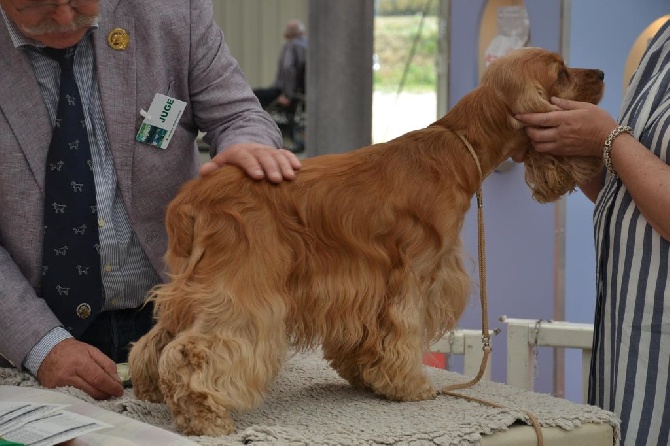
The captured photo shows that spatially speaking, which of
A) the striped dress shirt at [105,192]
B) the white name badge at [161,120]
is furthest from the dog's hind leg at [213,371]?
the white name badge at [161,120]

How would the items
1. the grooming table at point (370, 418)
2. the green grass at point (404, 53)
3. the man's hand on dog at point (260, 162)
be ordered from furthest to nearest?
the green grass at point (404, 53) → the man's hand on dog at point (260, 162) → the grooming table at point (370, 418)

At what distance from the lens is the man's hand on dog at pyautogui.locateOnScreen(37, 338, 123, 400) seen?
68.1 inches

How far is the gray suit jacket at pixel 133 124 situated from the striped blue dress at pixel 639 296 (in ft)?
2.29

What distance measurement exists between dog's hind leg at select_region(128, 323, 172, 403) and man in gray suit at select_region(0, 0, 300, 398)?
130mm

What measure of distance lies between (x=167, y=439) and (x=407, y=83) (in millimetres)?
3624

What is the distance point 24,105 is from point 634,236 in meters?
1.18

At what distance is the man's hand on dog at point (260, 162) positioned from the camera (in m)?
1.56

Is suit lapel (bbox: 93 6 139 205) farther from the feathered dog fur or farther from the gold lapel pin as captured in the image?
the feathered dog fur

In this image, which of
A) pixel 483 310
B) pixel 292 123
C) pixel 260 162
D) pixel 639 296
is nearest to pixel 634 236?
pixel 639 296

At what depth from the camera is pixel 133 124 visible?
187cm

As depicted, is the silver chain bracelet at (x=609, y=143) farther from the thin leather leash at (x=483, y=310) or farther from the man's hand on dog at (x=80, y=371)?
the man's hand on dog at (x=80, y=371)

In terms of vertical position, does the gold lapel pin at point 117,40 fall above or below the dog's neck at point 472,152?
above

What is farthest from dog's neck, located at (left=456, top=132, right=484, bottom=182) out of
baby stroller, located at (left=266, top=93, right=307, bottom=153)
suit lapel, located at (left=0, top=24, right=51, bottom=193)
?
baby stroller, located at (left=266, top=93, right=307, bottom=153)

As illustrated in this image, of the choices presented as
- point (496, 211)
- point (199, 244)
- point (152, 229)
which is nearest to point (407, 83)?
point (496, 211)
